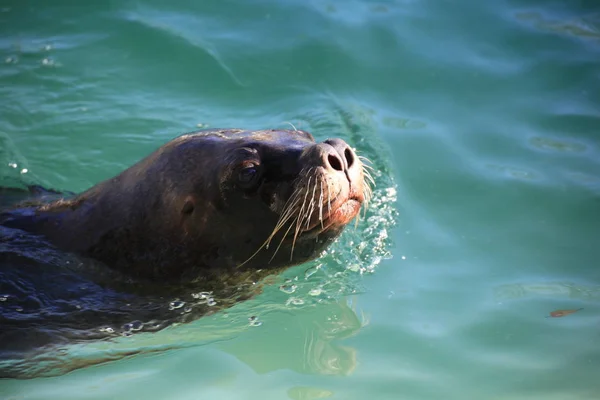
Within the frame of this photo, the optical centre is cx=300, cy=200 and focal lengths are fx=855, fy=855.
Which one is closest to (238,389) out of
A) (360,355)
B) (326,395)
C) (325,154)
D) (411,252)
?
(326,395)

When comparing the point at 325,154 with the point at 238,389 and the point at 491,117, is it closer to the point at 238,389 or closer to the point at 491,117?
the point at 238,389

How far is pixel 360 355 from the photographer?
16.6 ft

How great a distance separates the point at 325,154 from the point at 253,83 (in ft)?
13.2

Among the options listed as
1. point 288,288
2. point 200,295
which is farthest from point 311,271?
point 200,295

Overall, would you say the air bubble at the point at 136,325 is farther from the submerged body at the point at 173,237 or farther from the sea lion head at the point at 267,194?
the sea lion head at the point at 267,194

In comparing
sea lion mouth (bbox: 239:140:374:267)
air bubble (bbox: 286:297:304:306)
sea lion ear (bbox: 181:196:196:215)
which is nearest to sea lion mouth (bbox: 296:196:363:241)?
sea lion mouth (bbox: 239:140:374:267)

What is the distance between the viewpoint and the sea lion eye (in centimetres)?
459

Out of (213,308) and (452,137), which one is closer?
(213,308)

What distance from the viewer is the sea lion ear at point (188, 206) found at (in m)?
4.85

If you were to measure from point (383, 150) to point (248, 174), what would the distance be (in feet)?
9.68

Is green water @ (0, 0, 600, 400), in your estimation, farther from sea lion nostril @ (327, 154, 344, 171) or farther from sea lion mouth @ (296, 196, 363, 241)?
sea lion nostril @ (327, 154, 344, 171)

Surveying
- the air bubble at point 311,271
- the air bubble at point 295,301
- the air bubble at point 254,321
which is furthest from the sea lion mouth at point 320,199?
the air bubble at point 311,271

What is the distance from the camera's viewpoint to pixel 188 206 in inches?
191

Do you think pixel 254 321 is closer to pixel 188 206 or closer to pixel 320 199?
pixel 188 206
